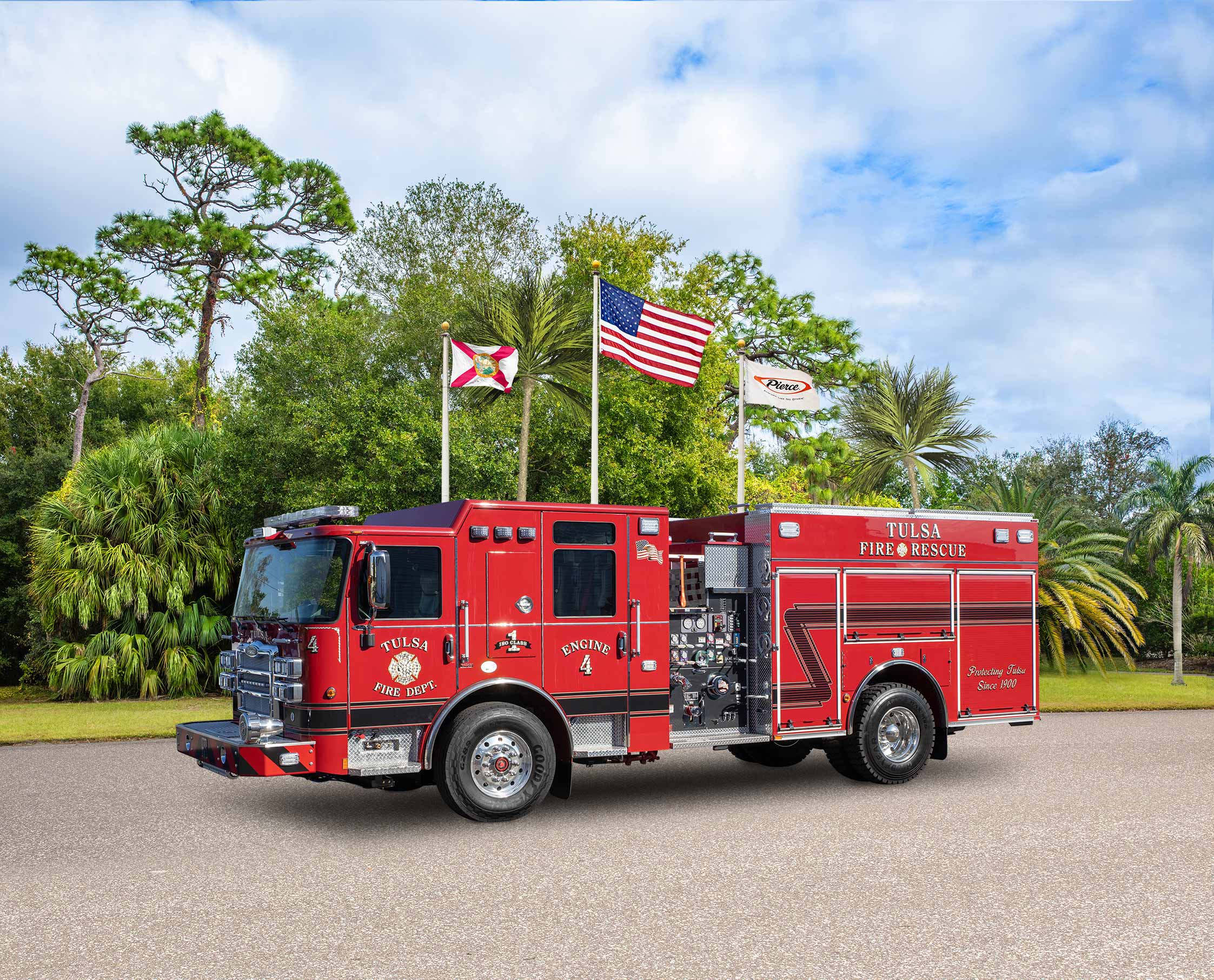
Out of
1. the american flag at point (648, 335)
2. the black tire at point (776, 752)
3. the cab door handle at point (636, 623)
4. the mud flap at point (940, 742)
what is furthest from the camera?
the american flag at point (648, 335)

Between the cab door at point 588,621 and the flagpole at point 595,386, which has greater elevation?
the flagpole at point 595,386

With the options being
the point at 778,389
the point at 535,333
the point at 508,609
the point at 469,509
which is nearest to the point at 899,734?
the point at 508,609

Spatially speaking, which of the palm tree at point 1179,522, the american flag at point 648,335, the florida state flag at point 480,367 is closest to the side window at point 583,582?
the florida state flag at point 480,367

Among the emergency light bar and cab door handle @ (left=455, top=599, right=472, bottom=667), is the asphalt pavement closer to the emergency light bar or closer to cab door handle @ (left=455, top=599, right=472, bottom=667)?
cab door handle @ (left=455, top=599, right=472, bottom=667)

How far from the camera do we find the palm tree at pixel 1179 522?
25.0 metres

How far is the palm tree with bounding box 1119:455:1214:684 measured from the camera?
25.0 m

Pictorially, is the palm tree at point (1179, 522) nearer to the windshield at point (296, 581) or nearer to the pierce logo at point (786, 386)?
the pierce logo at point (786, 386)

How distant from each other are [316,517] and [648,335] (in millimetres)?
9273

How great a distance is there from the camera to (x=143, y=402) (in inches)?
1796

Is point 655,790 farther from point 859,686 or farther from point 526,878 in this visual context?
point 526,878

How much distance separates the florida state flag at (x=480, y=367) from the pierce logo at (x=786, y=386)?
152 inches

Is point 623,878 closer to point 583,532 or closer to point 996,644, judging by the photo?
point 583,532

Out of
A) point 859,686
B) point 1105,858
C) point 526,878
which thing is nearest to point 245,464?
point 859,686

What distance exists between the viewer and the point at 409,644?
8.81 metres
